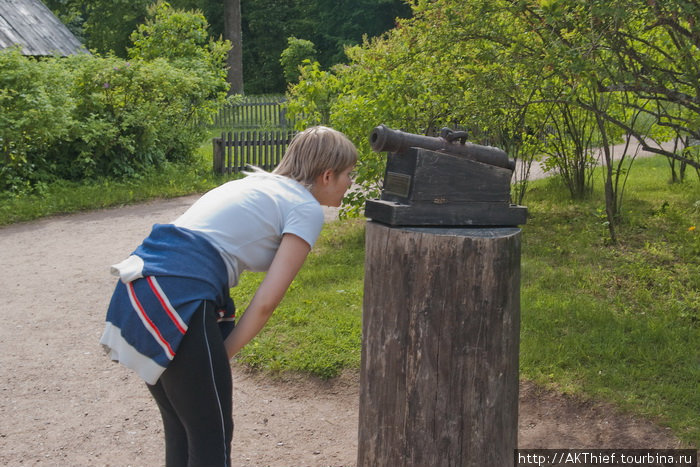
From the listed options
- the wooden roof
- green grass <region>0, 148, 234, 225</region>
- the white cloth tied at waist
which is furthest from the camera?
the wooden roof

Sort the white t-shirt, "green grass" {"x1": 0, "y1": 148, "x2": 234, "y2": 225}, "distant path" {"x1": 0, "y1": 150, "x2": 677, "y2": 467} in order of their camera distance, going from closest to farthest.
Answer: the white t-shirt, "distant path" {"x1": 0, "y1": 150, "x2": 677, "y2": 467}, "green grass" {"x1": 0, "y1": 148, "x2": 234, "y2": 225}

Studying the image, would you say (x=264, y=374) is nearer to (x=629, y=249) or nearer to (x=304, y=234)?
(x=304, y=234)

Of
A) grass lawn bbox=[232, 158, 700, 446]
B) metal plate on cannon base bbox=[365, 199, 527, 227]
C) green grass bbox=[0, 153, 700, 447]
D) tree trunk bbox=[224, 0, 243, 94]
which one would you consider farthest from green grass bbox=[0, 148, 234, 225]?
tree trunk bbox=[224, 0, 243, 94]

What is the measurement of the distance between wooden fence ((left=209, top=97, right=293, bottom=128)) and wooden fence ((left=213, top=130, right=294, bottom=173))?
1002 centimetres

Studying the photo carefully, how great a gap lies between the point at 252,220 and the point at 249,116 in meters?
22.6

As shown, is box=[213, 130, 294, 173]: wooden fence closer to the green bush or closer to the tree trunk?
the green bush

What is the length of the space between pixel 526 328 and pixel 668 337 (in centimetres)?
93

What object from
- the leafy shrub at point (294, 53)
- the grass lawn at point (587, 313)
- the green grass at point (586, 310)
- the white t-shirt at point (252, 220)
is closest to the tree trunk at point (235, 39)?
the leafy shrub at point (294, 53)

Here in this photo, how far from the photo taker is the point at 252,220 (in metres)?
2.49

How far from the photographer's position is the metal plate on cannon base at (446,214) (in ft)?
8.52

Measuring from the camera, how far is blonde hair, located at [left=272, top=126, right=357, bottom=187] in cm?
258

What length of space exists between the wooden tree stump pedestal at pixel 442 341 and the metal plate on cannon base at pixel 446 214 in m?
0.03

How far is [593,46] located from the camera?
5051 millimetres

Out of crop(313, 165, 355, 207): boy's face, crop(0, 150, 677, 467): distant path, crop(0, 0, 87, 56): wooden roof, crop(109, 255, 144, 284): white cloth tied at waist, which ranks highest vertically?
crop(0, 0, 87, 56): wooden roof
